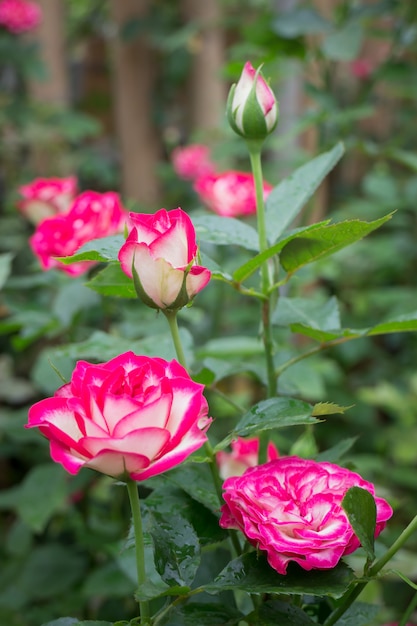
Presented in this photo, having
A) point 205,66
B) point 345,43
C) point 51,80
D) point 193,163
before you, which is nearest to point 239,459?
point 345,43

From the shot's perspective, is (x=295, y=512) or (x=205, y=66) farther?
(x=205, y=66)

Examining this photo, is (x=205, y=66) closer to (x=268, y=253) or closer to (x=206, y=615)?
(x=268, y=253)

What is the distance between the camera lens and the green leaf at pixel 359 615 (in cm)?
48

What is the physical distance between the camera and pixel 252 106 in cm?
52

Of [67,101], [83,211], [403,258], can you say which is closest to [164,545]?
[83,211]

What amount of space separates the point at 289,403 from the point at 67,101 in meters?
2.38

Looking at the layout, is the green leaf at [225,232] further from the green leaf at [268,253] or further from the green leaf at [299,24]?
the green leaf at [299,24]

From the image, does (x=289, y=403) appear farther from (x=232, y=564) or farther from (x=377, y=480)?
(x=377, y=480)

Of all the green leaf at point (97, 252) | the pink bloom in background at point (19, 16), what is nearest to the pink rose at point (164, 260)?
the green leaf at point (97, 252)

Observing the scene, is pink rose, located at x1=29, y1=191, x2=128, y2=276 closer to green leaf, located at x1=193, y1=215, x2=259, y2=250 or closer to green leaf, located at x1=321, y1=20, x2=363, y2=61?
green leaf, located at x1=193, y1=215, x2=259, y2=250

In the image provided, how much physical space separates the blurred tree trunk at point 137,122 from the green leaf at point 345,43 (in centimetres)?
129

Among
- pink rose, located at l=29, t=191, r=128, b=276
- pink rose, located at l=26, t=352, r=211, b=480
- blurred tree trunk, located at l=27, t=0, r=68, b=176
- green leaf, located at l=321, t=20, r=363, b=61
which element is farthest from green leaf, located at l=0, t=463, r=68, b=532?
blurred tree trunk, located at l=27, t=0, r=68, b=176

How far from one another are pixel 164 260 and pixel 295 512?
6.4 inches

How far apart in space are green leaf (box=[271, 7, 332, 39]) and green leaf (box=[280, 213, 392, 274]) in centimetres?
94
